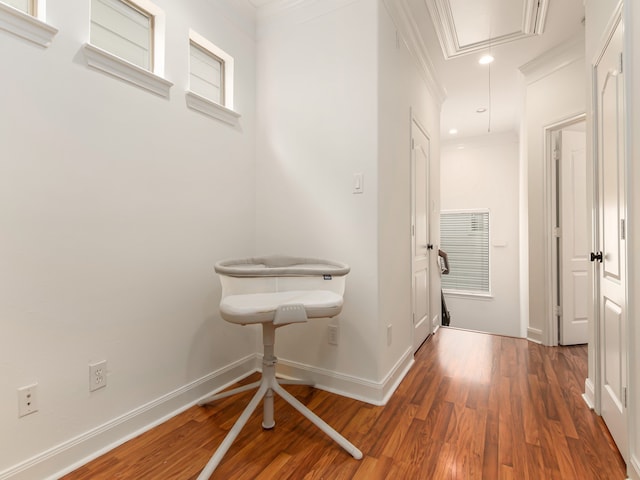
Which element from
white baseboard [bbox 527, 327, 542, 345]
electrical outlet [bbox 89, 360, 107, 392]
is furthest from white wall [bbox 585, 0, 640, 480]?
electrical outlet [bbox 89, 360, 107, 392]

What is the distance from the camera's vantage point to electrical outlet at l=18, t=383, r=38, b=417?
4.10 ft

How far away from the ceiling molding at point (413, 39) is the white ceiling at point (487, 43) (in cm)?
4

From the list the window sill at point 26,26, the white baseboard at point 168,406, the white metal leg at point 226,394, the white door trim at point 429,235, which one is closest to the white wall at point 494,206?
the white door trim at point 429,235

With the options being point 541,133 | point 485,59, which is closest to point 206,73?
point 485,59

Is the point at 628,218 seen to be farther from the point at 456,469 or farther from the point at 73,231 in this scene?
→ the point at 73,231

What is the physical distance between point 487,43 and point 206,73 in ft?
8.12

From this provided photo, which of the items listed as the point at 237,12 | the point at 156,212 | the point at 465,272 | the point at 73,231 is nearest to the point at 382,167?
the point at 156,212

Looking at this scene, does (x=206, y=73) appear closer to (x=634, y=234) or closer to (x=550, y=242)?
(x=634, y=234)

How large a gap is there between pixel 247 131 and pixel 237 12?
806mm

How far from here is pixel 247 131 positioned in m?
2.38

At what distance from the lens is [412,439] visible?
1.62 meters

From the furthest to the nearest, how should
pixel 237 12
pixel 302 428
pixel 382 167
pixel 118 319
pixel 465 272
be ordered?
1. pixel 465 272
2. pixel 237 12
3. pixel 382 167
4. pixel 302 428
5. pixel 118 319

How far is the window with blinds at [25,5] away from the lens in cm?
133

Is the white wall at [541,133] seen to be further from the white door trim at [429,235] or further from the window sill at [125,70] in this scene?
the window sill at [125,70]
